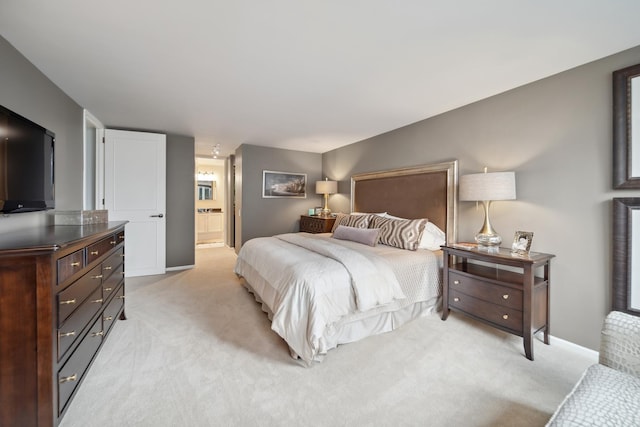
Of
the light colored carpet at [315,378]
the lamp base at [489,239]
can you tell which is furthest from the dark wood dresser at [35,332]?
the lamp base at [489,239]

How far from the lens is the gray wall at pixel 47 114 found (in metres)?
1.91

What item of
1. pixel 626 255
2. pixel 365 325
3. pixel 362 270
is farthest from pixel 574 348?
pixel 362 270

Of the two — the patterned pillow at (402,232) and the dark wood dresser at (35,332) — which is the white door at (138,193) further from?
the patterned pillow at (402,232)

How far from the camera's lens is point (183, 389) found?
5.55 feet

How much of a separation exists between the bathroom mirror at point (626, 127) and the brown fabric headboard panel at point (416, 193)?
4.30 ft

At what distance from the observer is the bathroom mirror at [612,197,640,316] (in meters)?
1.90

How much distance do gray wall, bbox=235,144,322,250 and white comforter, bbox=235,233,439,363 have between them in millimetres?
2266

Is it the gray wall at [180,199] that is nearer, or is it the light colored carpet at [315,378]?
the light colored carpet at [315,378]

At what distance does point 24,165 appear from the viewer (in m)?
1.88

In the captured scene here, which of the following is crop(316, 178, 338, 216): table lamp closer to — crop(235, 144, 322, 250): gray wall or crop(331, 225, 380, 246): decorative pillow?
crop(235, 144, 322, 250): gray wall

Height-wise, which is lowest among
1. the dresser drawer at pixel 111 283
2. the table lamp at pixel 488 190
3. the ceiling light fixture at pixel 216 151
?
the dresser drawer at pixel 111 283

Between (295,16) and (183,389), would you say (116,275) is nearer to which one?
(183,389)

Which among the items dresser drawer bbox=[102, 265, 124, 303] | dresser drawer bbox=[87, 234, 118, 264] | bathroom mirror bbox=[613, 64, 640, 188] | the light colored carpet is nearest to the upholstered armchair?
the light colored carpet

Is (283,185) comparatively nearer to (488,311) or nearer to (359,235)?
(359,235)
